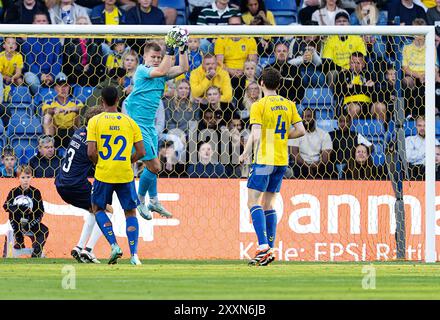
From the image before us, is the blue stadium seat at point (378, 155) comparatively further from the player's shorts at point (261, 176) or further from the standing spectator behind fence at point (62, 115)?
the standing spectator behind fence at point (62, 115)

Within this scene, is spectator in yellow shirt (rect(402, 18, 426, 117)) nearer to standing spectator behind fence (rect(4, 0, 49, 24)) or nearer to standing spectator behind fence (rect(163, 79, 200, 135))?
standing spectator behind fence (rect(163, 79, 200, 135))

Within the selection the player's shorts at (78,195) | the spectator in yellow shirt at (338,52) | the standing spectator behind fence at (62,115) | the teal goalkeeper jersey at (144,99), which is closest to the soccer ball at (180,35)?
the teal goalkeeper jersey at (144,99)

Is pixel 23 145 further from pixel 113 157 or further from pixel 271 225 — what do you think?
pixel 271 225

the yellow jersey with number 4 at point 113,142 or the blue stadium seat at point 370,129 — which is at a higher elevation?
the blue stadium seat at point 370,129

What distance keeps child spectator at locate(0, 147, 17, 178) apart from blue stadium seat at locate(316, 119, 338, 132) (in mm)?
4328

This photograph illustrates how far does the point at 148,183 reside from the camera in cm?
1434

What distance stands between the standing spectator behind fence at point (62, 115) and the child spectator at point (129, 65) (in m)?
0.76

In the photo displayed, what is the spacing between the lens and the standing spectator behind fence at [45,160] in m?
15.7

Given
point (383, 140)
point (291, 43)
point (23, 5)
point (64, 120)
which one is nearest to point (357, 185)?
point (383, 140)

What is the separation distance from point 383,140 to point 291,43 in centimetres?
234

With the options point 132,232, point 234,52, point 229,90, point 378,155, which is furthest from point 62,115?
point 378,155

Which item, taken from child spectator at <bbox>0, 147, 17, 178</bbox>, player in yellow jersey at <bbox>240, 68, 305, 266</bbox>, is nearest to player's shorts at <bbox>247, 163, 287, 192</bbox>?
player in yellow jersey at <bbox>240, 68, 305, 266</bbox>

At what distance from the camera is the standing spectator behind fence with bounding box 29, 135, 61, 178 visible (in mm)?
15699
